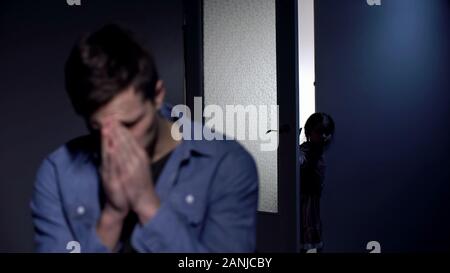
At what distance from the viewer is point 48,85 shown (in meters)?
1.45

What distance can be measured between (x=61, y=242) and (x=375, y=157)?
1.22 metres

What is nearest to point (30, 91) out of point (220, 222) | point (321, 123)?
point (220, 222)

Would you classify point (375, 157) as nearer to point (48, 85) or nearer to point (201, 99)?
point (201, 99)

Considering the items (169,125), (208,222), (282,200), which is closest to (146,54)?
(169,125)

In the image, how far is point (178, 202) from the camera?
3.52 feet

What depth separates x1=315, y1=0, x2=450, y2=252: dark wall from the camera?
175 cm

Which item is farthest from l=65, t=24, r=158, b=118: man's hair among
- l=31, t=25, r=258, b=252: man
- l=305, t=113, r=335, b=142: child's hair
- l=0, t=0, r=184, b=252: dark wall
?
l=305, t=113, r=335, b=142: child's hair

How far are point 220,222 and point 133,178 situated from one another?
223mm

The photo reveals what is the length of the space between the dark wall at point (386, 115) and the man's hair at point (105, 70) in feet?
2.94

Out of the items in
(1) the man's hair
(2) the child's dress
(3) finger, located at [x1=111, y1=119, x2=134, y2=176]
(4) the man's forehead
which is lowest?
(2) the child's dress

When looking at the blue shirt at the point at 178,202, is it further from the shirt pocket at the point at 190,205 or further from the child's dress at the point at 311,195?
the child's dress at the point at 311,195

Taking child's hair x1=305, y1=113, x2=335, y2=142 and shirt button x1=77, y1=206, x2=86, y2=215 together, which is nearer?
shirt button x1=77, y1=206, x2=86, y2=215

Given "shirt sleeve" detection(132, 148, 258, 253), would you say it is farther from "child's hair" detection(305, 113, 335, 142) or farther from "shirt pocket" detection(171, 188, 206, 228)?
"child's hair" detection(305, 113, 335, 142)

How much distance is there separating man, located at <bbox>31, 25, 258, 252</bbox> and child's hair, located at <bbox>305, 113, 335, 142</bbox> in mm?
654
